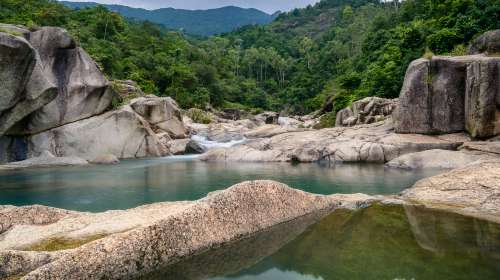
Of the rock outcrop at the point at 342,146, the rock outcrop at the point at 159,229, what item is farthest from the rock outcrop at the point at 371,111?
the rock outcrop at the point at 159,229

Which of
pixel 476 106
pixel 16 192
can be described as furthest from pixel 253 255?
pixel 476 106

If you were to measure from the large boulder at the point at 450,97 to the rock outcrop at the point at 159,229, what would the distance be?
1515 centimetres

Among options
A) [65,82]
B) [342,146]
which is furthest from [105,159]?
[342,146]

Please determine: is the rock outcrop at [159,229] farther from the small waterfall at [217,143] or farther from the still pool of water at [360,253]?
the small waterfall at [217,143]

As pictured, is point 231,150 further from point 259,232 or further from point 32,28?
point 259,232

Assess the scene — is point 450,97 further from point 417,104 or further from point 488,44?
point 488,44

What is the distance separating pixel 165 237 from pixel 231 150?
2012 centimetres

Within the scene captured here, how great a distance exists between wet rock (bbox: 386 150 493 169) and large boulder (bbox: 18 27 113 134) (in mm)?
19427

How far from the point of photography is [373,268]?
4312mm

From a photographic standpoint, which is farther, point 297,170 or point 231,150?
point 231,150

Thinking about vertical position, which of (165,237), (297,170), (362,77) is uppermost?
(362,77)

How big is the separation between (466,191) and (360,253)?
421 centimetres

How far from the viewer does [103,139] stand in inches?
1008

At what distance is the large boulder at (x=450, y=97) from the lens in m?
18.8
